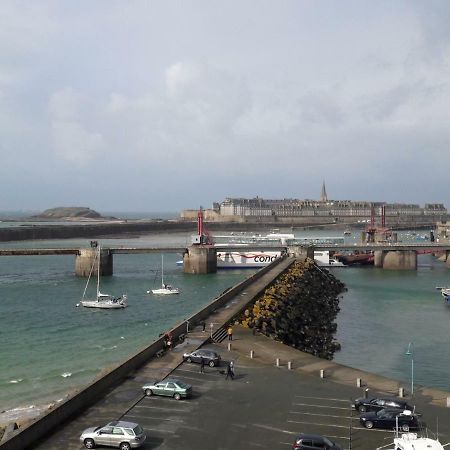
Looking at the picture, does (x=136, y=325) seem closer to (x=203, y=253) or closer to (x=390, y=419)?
(x=390, y=419)

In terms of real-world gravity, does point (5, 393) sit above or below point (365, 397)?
below

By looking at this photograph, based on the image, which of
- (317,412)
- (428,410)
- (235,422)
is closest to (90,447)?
(235,422)

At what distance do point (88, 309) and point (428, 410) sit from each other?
4112 centimetres

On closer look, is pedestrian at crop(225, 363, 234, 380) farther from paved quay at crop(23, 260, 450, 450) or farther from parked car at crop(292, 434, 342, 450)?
parked car at crop(292, 434, 342, 450)

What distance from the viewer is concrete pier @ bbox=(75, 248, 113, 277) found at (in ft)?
281

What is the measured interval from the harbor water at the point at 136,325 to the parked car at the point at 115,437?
1027 cm

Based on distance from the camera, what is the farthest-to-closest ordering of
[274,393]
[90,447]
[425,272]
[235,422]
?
[425,272] → [274,393] → [235,422] → [90,447]

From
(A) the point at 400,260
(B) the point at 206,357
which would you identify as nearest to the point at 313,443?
(B) the point at 206,357

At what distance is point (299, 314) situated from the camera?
48781 millimetres

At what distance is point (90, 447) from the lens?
1922 cm

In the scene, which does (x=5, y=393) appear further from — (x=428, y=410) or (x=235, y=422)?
(x=428, y=410)

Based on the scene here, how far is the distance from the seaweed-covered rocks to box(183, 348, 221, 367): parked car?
10.5 metres

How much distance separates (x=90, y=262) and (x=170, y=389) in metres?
63.6

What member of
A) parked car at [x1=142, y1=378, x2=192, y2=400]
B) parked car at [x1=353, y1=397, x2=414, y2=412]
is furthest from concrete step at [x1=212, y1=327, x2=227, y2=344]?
parked car at [x1=353, y1=397, x2=414, y2=412]
